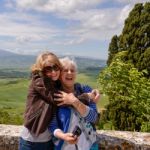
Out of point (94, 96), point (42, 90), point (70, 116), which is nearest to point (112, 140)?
point (94, 96)

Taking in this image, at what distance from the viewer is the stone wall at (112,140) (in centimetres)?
511

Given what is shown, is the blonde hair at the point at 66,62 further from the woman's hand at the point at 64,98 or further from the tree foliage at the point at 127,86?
the tree foliage at the point at 127,86

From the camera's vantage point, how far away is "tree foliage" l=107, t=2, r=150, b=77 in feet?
73.5

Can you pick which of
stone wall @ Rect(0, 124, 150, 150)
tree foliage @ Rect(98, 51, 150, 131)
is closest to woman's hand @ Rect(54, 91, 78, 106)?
stone wall @ Rect(0, 124, 150, 150)

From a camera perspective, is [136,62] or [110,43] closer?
[136,62]

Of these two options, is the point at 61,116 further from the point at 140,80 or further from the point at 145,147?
the point at 140,80

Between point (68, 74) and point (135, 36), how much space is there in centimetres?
1920

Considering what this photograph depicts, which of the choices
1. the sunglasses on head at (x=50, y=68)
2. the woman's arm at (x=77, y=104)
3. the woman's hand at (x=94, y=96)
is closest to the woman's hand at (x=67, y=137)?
the woman's arm at (x=77, y=104)

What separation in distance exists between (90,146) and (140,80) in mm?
9662

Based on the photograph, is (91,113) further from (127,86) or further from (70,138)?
(127,86)

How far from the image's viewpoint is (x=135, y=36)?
75.2ft

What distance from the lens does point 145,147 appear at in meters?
5.09

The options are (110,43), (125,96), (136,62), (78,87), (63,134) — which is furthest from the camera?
(110,43)

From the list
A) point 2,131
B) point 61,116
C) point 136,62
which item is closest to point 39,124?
point 61,116
